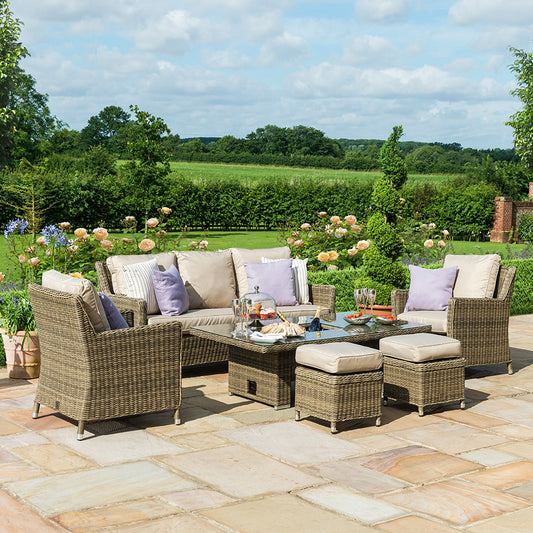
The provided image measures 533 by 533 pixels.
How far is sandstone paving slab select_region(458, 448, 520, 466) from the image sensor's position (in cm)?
393

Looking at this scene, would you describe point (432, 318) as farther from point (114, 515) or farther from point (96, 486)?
point (114, 515)

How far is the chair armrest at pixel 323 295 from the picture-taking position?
6734 millimetres

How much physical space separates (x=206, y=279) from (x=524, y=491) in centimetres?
363

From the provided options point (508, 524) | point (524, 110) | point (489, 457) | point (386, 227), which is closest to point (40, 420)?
point (489, 457)

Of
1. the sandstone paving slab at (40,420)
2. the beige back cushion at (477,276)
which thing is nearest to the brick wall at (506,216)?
the beige back cushion at (477,276)

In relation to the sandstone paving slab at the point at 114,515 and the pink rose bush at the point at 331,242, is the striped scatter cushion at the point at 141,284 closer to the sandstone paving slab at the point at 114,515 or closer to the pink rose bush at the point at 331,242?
the sandstone paving slab at the point at 114,515

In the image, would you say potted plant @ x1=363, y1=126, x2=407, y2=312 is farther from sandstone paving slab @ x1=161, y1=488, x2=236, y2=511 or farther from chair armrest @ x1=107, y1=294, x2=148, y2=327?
sandstone paving slab @ x1=161, y1=488, x2=236, y2=511

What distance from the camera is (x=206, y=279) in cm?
649

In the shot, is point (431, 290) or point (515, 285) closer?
point (431, 290)

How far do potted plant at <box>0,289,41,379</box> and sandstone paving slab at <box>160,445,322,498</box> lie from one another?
7.39ft

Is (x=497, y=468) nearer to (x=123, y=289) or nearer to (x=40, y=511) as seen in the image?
(x=40, y=511)

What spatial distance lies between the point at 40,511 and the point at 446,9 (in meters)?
8.58

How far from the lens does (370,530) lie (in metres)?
3.00

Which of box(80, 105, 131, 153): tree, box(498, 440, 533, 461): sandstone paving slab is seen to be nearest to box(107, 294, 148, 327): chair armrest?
box(498, 440, 533, 461): sandstone paving slab
